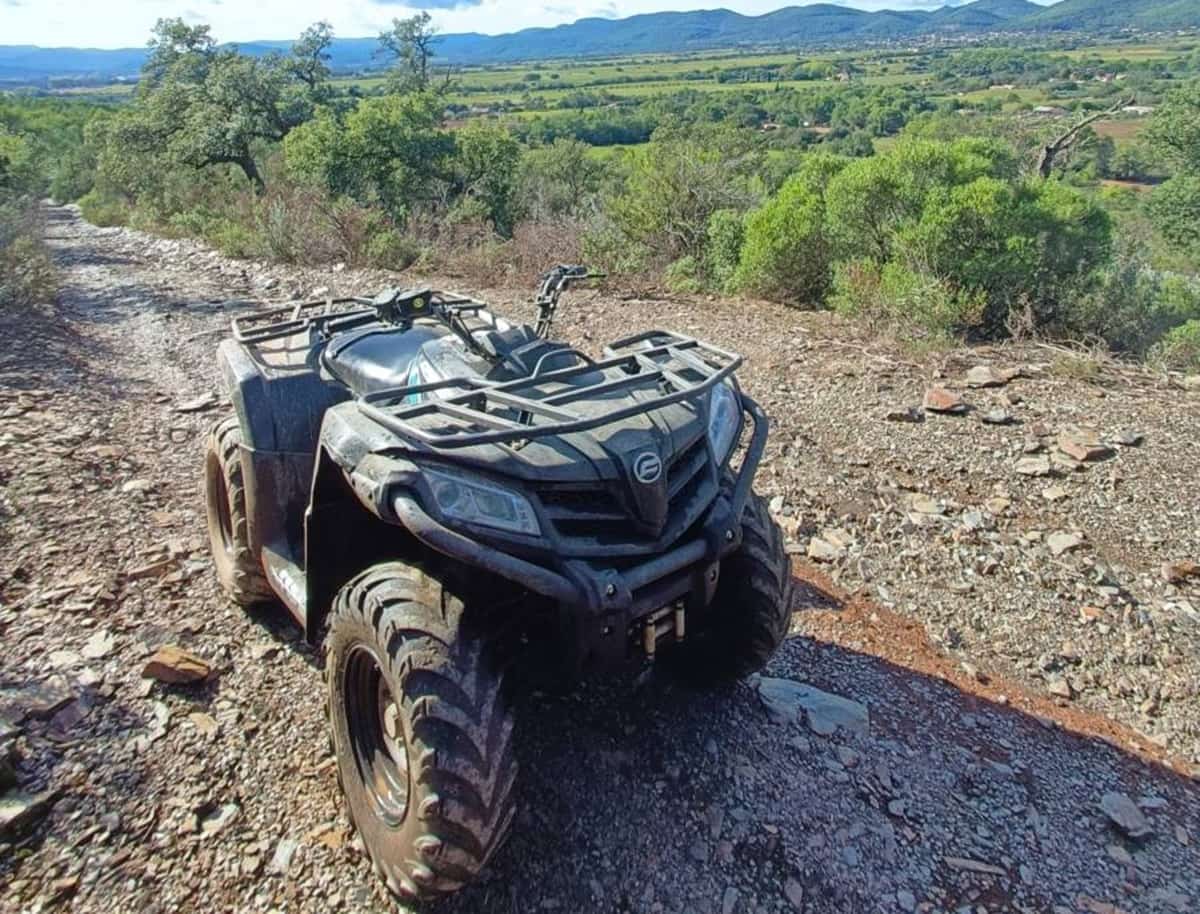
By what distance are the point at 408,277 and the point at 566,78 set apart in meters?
124

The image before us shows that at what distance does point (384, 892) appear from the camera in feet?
Answer: 8.25

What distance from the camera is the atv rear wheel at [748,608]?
9.49 ft

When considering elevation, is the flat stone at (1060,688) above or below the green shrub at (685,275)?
below

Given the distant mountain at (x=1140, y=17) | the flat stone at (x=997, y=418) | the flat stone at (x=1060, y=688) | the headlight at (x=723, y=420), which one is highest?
the distant mountain at (x=1140, y=17)

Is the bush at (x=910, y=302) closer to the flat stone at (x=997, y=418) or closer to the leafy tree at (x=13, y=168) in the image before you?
the flat stone at (x=997, y=418)

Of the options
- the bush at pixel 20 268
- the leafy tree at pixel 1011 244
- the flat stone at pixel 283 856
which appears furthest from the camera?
the bush at pixel 20 268

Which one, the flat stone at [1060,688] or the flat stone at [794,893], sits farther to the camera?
the flat stone at [1060,688]

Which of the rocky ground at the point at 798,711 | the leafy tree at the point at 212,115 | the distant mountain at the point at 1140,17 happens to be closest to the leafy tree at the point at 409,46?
the leafy tree at the point at 212,115

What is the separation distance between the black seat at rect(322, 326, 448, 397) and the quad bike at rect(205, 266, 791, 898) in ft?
0.04

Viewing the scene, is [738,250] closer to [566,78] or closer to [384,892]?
[384,892]

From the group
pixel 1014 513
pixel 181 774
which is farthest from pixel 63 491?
pixel 1014 513

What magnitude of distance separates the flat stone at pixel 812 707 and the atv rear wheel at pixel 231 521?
7.01 feet

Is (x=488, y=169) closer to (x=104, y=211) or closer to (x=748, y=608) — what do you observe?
(x=104, y=211)

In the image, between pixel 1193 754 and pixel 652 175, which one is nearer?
pixel 1193 754
